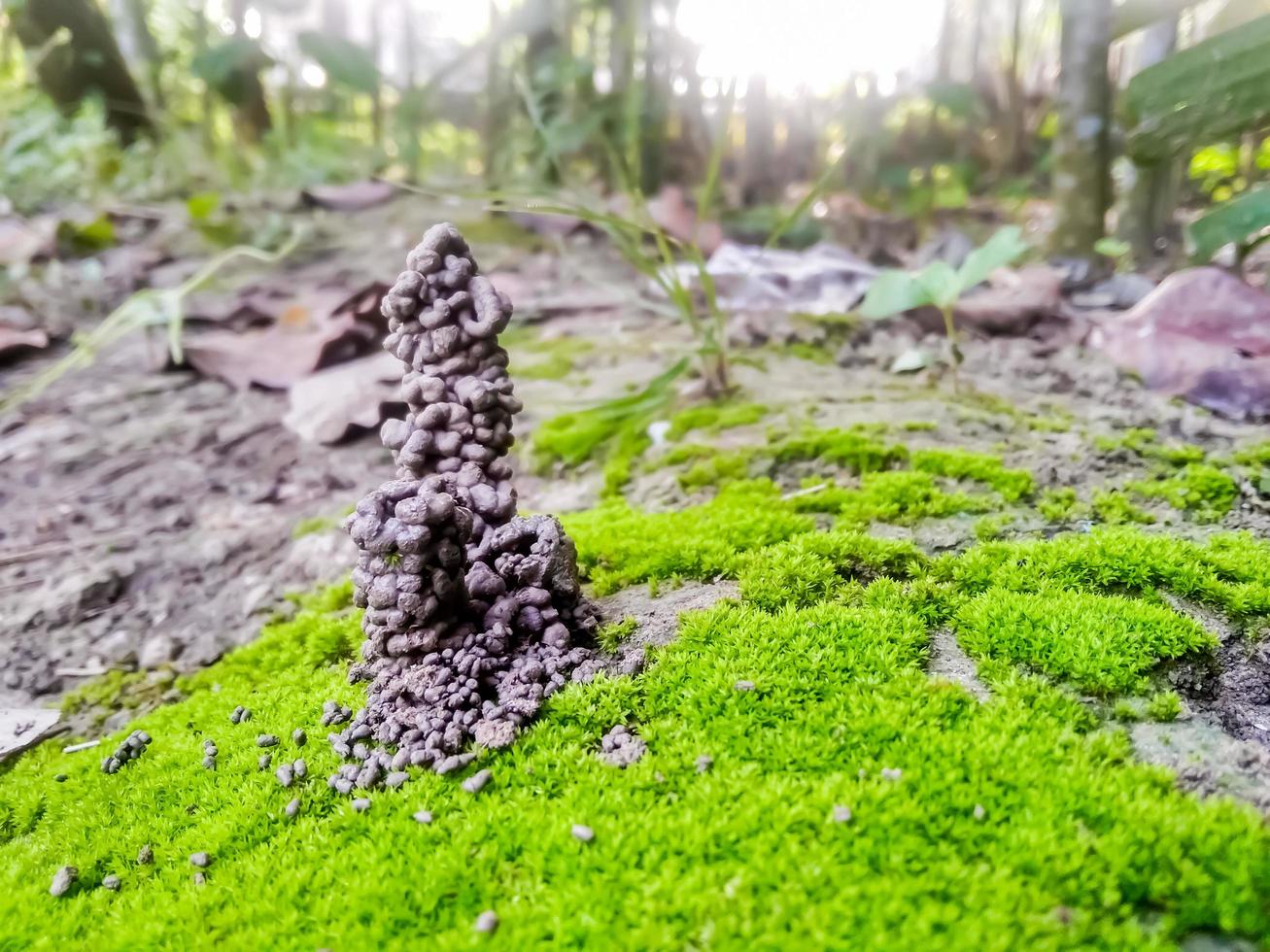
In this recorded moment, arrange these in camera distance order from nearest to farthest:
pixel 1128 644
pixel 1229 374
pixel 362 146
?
pixel 1128 644
pixel 1229 374
pixel 362 146

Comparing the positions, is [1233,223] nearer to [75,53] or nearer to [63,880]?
[63,880]

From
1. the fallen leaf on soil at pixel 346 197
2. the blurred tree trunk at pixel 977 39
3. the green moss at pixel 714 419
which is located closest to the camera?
the green moss at pixel 714 419

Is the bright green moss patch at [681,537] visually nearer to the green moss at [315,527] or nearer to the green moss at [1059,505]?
the green moss at [1059,505]

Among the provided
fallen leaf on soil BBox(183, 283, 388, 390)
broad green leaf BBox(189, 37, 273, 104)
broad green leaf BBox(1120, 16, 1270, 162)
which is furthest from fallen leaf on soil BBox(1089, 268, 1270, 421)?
broad green leaf BBox(189, 37, 273, 104)

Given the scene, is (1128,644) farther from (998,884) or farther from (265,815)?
(265,815)

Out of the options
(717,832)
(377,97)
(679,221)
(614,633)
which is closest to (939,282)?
(614,633)

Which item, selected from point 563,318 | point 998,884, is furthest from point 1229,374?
point 563,318

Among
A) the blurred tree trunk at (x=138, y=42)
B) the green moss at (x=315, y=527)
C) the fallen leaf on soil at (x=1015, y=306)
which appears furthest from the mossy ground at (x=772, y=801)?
the blurred tree trunk at (x=138, y=42)
